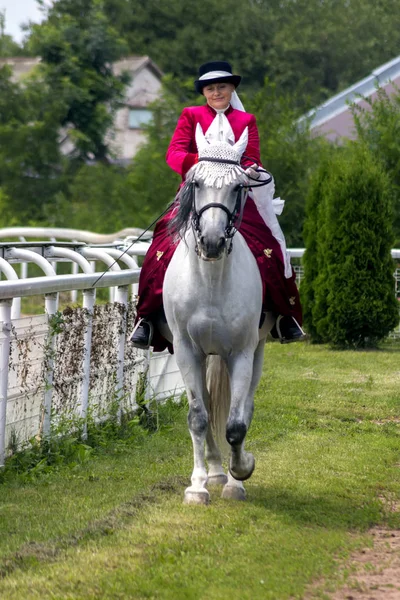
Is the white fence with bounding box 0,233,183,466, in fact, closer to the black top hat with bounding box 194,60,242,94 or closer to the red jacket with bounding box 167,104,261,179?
the red jacket with bounding box 167,104,261,179

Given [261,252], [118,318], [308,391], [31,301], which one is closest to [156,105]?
[31,301]

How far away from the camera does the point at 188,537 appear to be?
5703mm

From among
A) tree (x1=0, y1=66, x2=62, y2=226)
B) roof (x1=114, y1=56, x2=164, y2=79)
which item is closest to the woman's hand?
tree (x1=0, y1=66, x2=62, y2=226)

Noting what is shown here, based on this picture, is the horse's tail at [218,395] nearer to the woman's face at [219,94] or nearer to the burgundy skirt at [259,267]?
the burgundy skirt at [259,267]

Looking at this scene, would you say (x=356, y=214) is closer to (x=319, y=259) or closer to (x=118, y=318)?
(x=319, y=259)

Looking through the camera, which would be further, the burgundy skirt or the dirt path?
the burgundy skirt

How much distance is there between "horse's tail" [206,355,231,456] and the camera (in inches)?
283

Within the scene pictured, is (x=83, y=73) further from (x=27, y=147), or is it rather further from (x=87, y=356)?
(x=87, y=356)

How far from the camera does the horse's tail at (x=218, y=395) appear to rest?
7.20 meters

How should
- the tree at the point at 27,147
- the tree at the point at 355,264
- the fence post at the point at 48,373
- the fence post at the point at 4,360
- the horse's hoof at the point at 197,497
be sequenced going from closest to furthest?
the horse's hoof at the point at 197,497
the fence post at the point at 4,360
the fence post at the point at 48,373
the tree at the point at 355,264
the tree at the point at 27,147

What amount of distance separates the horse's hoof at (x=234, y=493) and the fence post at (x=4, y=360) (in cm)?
145

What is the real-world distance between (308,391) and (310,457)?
361 cm

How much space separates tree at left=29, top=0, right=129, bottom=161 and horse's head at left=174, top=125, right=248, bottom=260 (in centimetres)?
3529

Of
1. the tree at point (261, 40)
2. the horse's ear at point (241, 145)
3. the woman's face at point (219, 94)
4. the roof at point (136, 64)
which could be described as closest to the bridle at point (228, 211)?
the horse's ear at point (241, 145)
